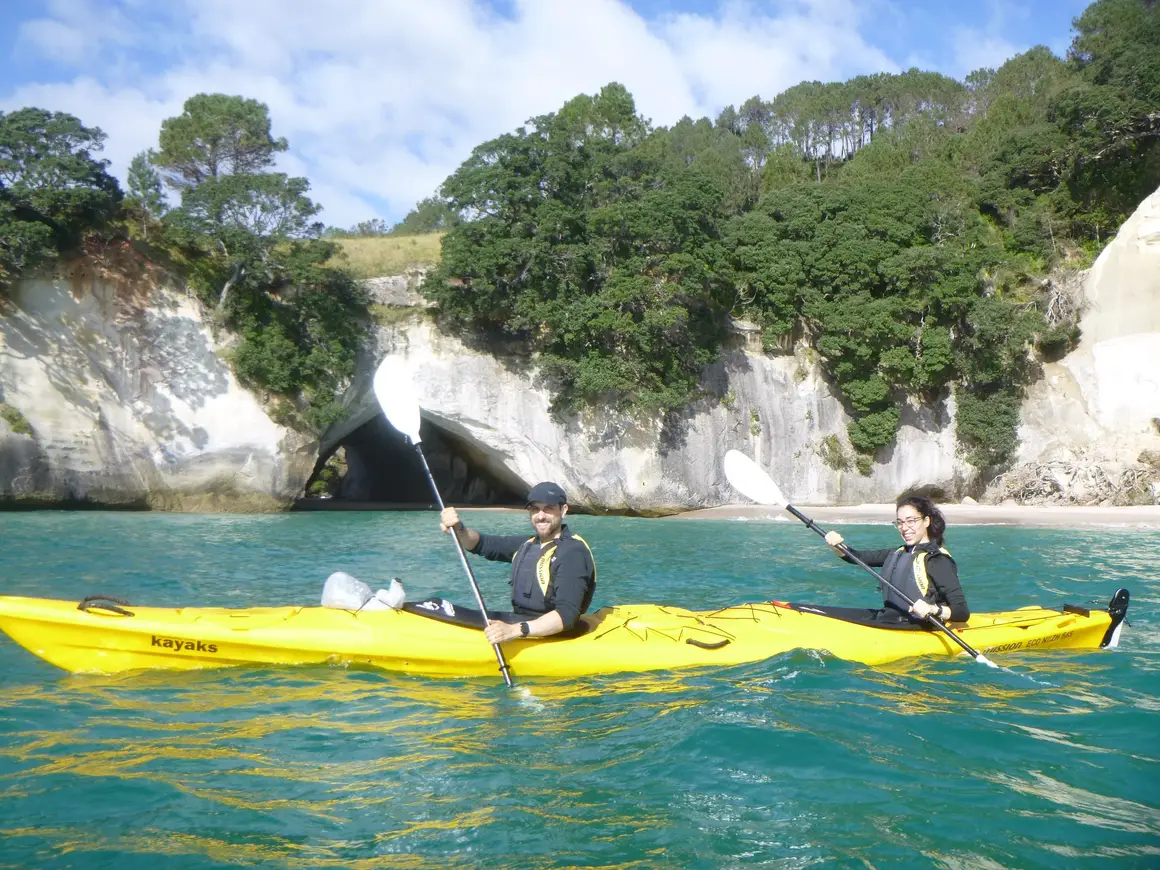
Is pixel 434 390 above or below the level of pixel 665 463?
above

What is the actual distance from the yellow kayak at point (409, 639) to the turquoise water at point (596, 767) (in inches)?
5.7

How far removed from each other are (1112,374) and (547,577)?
66.4ft

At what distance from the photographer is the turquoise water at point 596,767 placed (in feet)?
9.94

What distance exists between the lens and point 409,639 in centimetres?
527

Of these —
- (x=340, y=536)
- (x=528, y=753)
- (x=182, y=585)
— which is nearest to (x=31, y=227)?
(x=340, y=536)

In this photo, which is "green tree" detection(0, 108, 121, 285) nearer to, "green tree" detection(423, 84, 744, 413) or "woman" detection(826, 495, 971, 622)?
"green tree" detection(423, 84, 744, 413)

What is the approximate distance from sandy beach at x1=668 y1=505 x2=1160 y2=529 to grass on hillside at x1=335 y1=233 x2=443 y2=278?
8.74 metres

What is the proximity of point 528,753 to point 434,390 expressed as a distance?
654 inches

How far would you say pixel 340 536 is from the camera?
1387 cm

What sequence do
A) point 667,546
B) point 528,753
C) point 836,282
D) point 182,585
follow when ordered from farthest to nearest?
point 836,282, point 667,546, point 182,585, point 528,753

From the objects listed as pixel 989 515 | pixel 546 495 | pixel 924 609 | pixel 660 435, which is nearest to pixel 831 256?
pixel 660 435

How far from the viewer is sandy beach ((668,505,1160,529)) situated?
16.9m

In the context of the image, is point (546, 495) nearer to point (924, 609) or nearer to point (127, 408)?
point (924, 609)

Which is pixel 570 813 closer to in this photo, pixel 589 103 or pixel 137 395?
pixel 137 395
